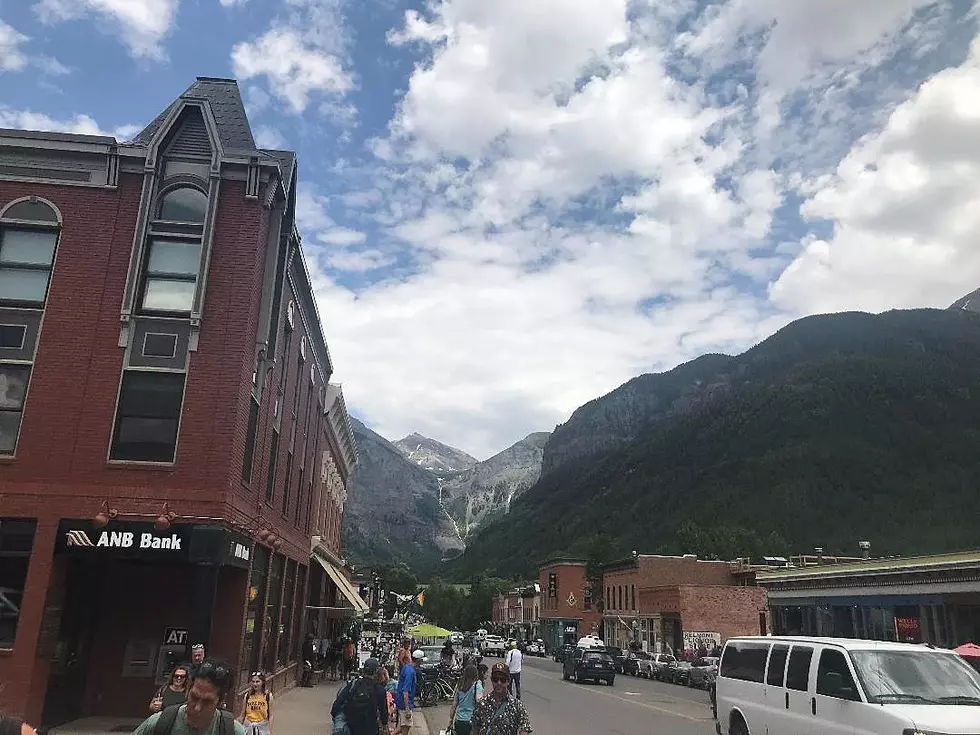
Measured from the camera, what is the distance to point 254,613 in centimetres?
1958

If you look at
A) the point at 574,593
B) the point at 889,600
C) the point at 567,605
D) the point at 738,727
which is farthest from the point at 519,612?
the point at 738,727

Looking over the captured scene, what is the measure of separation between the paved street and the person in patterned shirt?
398 inches

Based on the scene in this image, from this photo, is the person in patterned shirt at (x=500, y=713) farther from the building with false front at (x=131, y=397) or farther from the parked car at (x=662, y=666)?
the parked car at (x=662, y=666)

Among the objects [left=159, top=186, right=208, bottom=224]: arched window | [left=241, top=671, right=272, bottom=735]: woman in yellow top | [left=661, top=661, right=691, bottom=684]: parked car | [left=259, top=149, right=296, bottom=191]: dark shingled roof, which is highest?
[left=259, top=149, right=296, bottom=191]: dark shingled roof

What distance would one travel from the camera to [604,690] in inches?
1193

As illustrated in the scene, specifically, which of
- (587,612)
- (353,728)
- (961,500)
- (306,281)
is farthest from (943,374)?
(353,728)

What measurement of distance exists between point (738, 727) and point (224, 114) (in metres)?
17.7

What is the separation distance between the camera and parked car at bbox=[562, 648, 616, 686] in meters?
33.8

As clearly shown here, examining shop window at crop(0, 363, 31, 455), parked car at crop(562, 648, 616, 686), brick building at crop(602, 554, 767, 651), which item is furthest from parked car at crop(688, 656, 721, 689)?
shop window at crop(0, 363, 31, 455)

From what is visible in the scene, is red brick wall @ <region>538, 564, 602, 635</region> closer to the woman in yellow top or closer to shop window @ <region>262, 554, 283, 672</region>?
shop window @ <region>262, 554, 283, 672</region>

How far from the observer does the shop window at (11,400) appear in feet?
53.2

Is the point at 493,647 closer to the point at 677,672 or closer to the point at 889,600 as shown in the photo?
the point at 677,672

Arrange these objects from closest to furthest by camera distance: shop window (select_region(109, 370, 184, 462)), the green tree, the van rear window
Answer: the van rear window, shop window (select_region(109, 370, 184, 462)), the green tree

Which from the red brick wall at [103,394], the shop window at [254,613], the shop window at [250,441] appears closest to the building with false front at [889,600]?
the shop window at [254,613]
